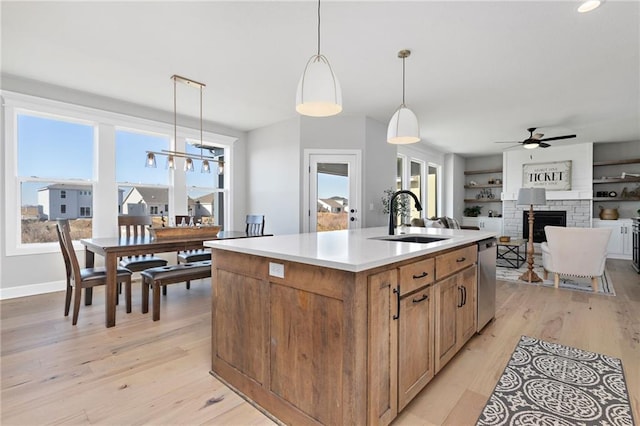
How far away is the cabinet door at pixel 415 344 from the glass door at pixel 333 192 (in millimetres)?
3619

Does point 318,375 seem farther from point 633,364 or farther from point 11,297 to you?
point 11,297

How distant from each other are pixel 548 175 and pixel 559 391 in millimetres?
7410

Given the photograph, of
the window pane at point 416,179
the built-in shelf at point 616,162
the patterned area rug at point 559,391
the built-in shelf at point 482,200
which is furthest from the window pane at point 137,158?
the built-in shelf at point 616,162

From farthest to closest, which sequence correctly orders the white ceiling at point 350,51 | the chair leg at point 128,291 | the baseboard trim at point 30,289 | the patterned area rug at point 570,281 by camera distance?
the patterned area rug at point 570,281
the baseboard trim at point 30,289
the chair leg at point 128,291
the white ceiling at point 350,51

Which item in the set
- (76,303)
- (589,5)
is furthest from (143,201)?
(589,5)

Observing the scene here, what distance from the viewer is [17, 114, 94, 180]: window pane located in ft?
12.8

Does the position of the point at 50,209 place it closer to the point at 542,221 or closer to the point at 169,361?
the point at 169,361

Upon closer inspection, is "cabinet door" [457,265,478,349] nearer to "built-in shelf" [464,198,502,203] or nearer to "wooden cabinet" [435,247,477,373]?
"wooden cabinet" [435,247,477,373]

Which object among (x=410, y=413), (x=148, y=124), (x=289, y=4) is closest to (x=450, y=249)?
(x=410, y=413)

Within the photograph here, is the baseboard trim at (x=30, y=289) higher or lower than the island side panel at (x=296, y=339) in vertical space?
lower

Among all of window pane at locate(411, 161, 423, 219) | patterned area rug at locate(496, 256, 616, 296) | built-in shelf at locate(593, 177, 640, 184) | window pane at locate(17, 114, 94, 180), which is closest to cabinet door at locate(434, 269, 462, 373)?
patterned area rug at locate(496, 256, 616, 296)

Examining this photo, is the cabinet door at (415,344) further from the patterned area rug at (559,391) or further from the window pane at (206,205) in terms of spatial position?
A: the window pane at (206,205)

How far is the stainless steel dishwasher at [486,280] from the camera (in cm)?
259

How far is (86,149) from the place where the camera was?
437 centimetres
